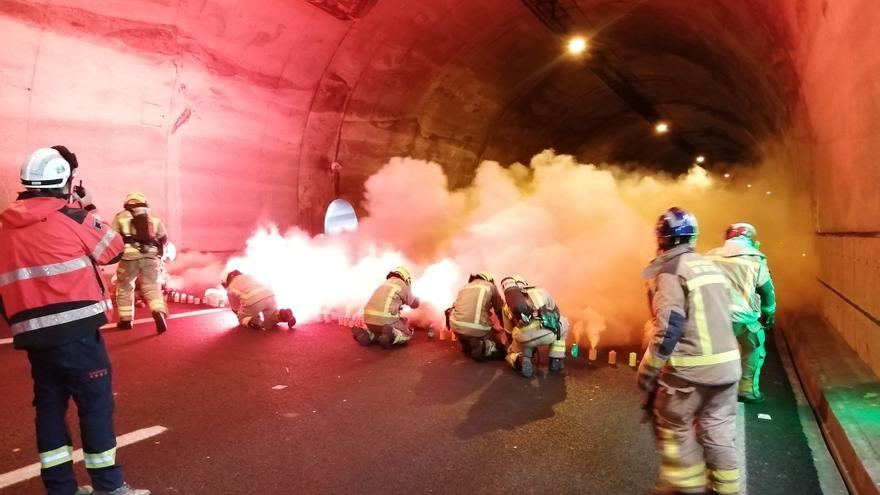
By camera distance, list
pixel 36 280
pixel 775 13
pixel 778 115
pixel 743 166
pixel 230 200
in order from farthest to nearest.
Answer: pixel 743 166
pixel 230 200
pixel 778 115
pixel 775 13
pixel 36 280

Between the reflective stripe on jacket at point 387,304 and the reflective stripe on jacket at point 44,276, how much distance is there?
4.10 m

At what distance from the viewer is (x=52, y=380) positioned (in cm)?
332

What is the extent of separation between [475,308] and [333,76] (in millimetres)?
7288

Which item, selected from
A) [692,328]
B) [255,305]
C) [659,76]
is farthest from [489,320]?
[659,76]

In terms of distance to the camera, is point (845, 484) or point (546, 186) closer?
point (845, 484)

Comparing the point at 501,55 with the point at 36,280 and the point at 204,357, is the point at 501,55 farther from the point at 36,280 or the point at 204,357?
the point at 36,280

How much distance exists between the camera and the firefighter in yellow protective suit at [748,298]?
205 inches

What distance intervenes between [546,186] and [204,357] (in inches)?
242

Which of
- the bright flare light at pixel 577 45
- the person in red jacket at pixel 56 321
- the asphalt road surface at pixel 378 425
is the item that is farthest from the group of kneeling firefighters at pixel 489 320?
the bright flare light at pixel 577 45

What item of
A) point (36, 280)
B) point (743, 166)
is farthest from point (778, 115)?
point (743, 166)

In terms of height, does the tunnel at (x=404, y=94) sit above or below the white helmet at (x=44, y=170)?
above

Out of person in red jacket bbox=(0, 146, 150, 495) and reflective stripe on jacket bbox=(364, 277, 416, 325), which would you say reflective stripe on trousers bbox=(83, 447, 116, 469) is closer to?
person in red jacket bbox=(0, 146, 150, 495)

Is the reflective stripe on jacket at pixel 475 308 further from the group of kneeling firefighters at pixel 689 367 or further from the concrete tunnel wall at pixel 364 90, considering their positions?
the concrete tunnel wall at pixel 364 90

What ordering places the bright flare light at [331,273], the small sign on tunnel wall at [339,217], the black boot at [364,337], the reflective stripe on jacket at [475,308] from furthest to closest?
the small sign on tunnel wall at [339,217] < the bright flare light at [331,273] < the black boot at [364,337] < the reflective stripe on jacket at [475,308]
